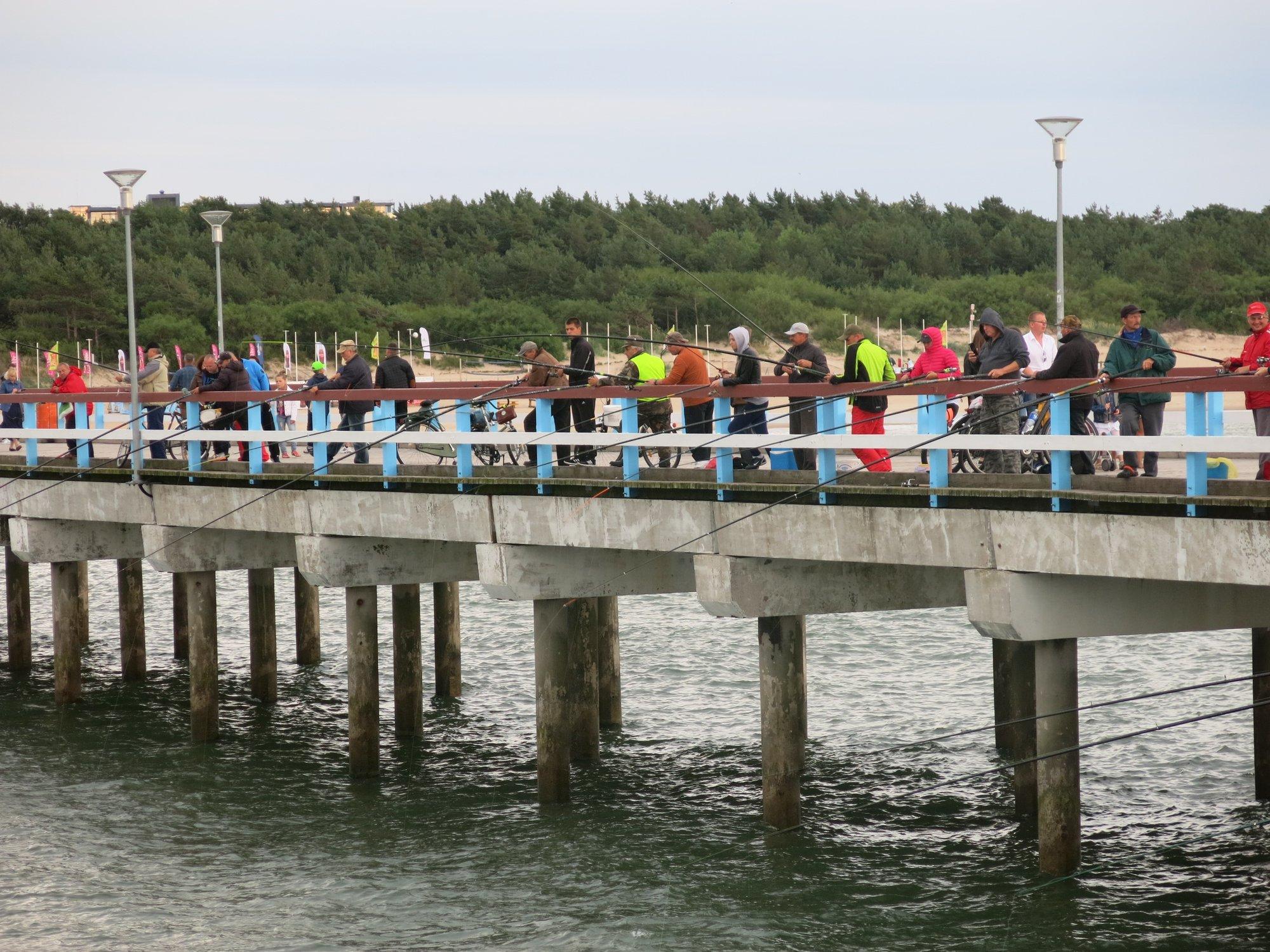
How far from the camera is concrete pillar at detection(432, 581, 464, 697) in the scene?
2036 cm

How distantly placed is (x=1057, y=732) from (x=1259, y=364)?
99.3 inches

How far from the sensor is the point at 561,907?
1251cm

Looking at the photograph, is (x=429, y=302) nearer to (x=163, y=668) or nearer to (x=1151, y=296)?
(x=1151, y=296)

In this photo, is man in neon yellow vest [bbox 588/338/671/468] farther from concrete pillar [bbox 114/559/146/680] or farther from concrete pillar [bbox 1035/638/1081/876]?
concrete pillar [bbox 114/559/146/680]

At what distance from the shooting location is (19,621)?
2281cm

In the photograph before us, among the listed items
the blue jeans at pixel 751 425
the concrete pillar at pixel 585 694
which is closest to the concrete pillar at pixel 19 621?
the concrete pillar at pixel 585 694

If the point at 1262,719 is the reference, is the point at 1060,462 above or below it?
above

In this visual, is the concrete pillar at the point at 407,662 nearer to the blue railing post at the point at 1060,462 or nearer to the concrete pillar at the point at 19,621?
the concrete pillar at the point at 19,621

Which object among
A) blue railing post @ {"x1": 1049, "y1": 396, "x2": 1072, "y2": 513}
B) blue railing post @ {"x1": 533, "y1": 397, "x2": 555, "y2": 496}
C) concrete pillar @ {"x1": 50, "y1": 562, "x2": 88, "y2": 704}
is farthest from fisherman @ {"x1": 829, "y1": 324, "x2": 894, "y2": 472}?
concrete pillar @ {"x1": 50, "y1": 562, "x2": 88, "y2": 704}

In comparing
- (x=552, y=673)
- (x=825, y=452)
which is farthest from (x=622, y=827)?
(x=825, y=452)

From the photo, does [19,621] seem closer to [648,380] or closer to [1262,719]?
[648,380]

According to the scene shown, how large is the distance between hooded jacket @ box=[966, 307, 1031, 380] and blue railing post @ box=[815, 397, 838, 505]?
147cm

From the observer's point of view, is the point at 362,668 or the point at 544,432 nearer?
the point at 544,432

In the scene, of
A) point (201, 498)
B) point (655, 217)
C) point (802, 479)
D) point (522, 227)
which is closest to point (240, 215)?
point (522, 227)
